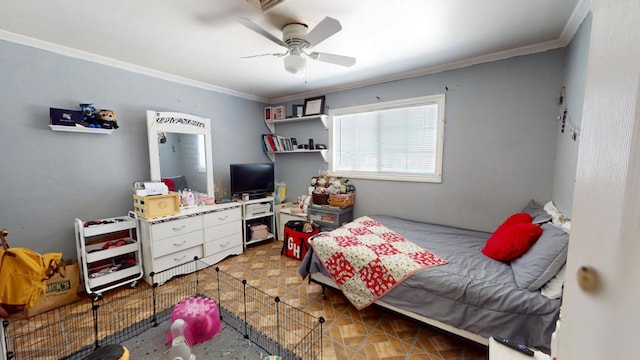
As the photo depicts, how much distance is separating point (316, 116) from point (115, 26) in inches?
90.8

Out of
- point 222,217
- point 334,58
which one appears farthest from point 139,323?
point 334,58

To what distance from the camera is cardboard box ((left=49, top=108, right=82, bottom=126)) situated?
2.18 metres

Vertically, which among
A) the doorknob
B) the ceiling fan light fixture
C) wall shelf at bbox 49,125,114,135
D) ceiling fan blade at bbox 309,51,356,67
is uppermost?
ceiling fan blade at bbox 309,51,356,67

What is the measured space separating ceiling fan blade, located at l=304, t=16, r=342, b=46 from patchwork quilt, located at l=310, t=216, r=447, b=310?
5.49 feet

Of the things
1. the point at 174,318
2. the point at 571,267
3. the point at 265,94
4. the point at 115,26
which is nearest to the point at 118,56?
the point at 115,26

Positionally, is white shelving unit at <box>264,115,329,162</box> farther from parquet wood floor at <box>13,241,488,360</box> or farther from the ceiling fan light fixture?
parquet wood floor at <box>13,241,488,360</box>

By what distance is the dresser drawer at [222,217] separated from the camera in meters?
3.00

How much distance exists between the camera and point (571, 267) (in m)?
0.40

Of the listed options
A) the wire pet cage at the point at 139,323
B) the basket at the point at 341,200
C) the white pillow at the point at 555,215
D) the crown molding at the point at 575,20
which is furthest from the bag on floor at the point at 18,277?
the crown molding at the point at 575,20

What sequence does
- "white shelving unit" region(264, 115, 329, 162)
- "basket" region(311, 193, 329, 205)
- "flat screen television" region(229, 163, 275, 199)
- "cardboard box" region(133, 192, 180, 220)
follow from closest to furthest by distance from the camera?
"cardboard box" region(133, 192, 180, 220) → "basket" region(311, 193, 329, 205) → "flat screen television" region(229, 163, 275, 199) → "white shelving unit" region(264, 115, 329, 162)

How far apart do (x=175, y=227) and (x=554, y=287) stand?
3.21 metres

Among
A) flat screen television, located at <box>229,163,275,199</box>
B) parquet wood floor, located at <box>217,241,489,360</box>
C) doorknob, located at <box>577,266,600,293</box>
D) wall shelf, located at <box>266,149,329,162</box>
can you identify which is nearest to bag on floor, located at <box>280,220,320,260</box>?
parquet wood floor, located at <box>217,241,489,360</box>

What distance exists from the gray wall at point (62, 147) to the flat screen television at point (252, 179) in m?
1.05

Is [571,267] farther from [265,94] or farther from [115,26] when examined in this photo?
[265,94]
